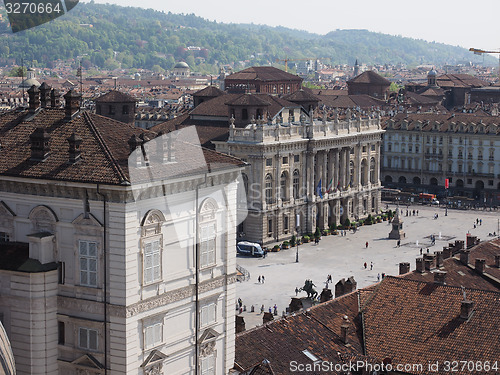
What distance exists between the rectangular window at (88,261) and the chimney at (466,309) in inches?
760

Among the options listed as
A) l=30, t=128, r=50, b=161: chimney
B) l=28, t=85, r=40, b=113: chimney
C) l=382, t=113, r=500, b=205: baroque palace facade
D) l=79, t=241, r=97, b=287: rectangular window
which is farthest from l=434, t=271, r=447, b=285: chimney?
l=382, t=113, r=500, b=205: baroque palace facade

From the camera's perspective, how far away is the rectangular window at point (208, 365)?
132 feet

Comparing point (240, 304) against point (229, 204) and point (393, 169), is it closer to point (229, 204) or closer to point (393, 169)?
point (229, 204)

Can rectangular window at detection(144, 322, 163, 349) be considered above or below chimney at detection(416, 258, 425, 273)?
above

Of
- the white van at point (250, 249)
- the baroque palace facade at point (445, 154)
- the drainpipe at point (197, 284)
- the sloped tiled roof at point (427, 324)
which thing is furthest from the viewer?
the baroque palace facade at point (445, 154)

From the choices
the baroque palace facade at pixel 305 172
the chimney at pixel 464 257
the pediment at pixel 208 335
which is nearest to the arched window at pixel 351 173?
the baroque palace facade at pixel 305 172

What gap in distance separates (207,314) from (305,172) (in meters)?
75.0

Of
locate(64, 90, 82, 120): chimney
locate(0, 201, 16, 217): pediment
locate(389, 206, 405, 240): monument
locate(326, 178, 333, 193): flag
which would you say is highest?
locate(64, 90, 82, 120): chimney

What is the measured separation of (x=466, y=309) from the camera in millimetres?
47938

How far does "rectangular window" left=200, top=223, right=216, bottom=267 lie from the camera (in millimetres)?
40000

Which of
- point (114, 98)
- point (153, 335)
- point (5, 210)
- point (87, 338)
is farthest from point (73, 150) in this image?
point (114, 98)

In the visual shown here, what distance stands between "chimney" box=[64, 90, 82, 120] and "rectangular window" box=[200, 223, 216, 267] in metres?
7.01

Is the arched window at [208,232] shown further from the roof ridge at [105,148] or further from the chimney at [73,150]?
the chimney at [73,150]

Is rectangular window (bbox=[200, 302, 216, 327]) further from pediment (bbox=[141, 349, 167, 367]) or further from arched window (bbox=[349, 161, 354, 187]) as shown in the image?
arched window (bbox=[349, 161, 354, 187])
